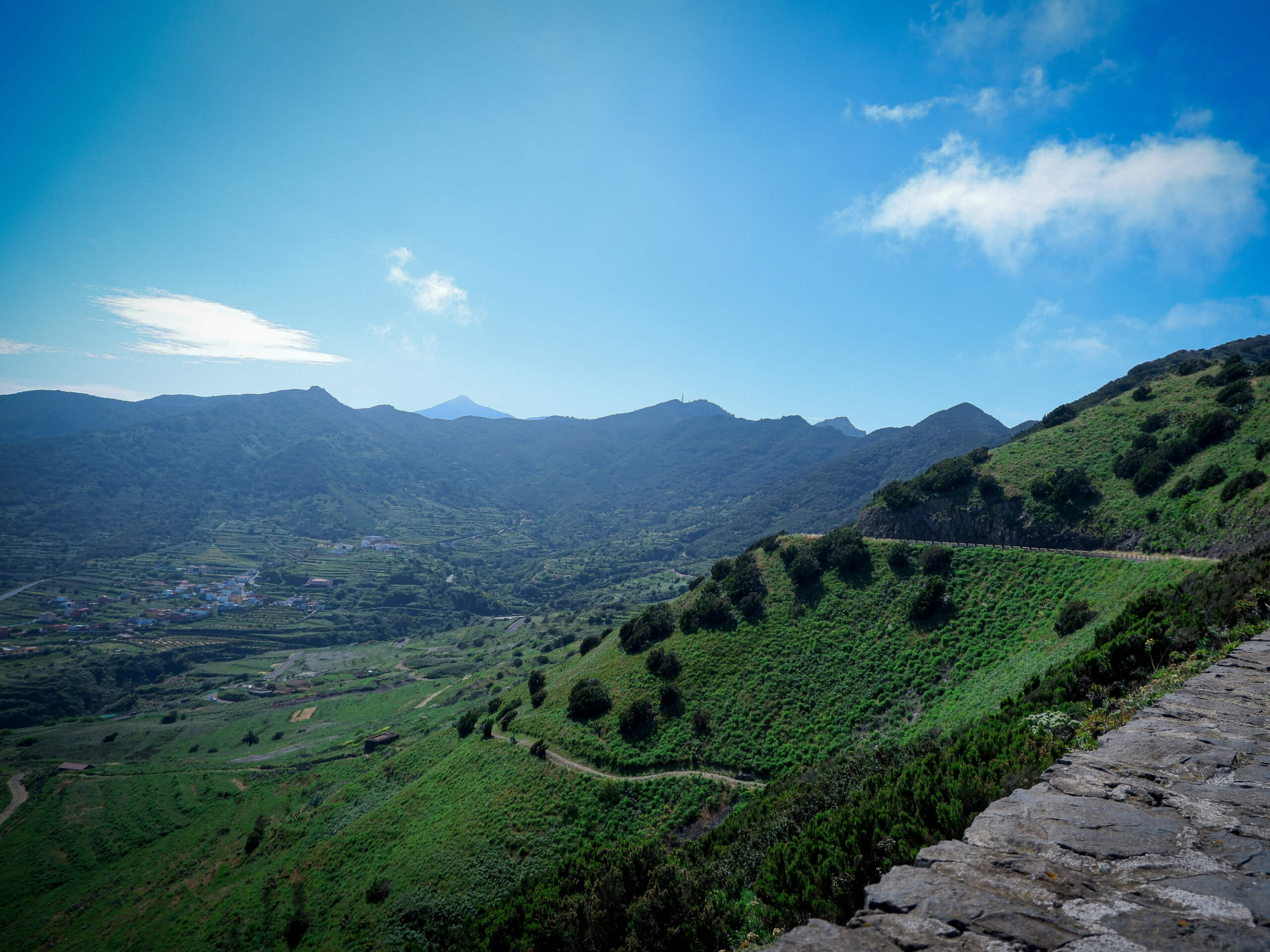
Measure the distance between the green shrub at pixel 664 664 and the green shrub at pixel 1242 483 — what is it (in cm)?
3517

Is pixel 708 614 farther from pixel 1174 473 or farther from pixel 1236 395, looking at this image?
pixel 1236 395

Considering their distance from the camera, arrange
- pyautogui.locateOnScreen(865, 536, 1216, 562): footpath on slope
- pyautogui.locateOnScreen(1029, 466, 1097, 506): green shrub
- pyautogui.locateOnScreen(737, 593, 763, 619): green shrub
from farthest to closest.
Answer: pyautogui.locateOnScreen(737, 593, 763, 619): green shrub, pyautogui.locateOnScreen(1029, 466, 1097, 506): green shrub, pyautogui.locateOnScreen(865, 536, 1216, 562): footpath on slope

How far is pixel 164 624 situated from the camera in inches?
5418

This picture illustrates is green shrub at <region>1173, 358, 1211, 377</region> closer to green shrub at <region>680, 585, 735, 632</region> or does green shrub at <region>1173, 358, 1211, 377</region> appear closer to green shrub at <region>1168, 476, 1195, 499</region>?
green shrub at <region>1168, 476, 1195, 499</region>

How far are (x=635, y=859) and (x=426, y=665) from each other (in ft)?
371

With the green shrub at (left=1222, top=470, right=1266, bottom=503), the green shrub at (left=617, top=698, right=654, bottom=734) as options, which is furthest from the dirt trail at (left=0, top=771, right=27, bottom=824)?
the green shrub at (left=1222, top=470, right=1266, bottom=503)

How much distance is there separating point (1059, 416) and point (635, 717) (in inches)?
2396

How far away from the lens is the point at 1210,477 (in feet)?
103

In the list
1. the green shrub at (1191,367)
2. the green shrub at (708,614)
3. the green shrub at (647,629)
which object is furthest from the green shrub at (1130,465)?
the green shrub at (647,629)

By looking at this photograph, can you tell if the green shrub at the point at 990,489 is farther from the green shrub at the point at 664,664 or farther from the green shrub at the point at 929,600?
the green shrub at the point at 664,664

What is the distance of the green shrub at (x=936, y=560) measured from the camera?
117 ft

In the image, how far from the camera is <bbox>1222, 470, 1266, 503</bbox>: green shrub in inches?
1080

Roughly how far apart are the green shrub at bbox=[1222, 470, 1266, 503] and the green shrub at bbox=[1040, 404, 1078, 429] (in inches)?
1119

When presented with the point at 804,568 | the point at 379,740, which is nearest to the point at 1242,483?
the point at 804,568
